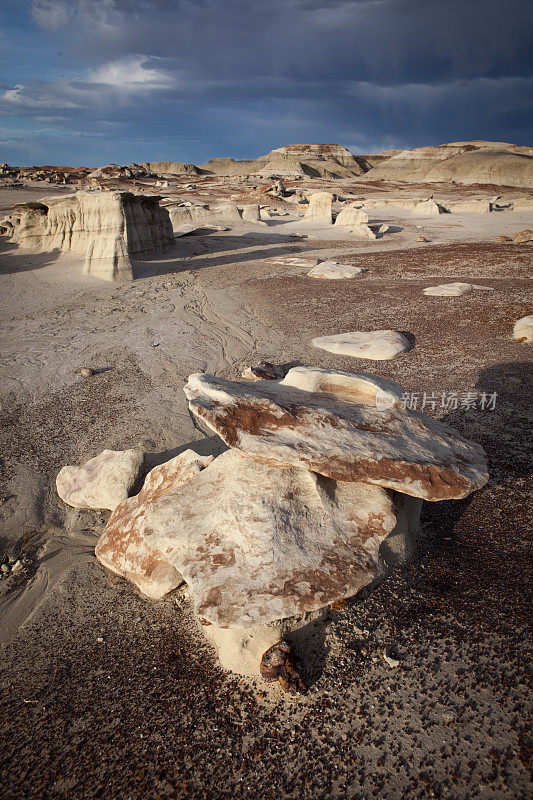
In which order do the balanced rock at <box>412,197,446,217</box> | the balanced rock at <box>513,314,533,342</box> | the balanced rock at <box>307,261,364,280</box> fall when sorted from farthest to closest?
the balanced rock at <box>412,197,446,217</box>, the balanced rock at <box>307,261,364,280</box>, the balanced rock at <box>513,314,533,342</box>

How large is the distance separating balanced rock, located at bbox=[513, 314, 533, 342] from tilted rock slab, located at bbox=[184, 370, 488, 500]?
3590mm

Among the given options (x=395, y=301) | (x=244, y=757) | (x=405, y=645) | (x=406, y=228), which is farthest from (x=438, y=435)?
(x=406, y=228)

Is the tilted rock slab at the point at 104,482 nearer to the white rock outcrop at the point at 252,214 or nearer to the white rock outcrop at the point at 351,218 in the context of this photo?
the white rock outcrop at the point at 351,218

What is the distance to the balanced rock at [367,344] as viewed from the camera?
501 centimetres

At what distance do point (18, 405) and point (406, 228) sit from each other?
14975mm

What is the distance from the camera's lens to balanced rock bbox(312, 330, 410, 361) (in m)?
5.01

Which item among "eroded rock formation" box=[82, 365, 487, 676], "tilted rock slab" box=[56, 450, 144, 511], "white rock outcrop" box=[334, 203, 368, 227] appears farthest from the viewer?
"white rock outcrop" box=[334, 203, 368, 227]

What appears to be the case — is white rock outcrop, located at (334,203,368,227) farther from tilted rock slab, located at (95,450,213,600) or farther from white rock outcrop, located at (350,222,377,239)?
tilted rock slab, located at (95,450,213,600)

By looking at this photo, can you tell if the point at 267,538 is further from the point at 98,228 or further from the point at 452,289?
the point at 98,228

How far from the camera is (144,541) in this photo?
2.14 metres

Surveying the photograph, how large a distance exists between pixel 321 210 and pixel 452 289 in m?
11.7

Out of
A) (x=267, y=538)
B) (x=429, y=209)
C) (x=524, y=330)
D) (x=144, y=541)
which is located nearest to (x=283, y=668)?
(x=267, y=538)

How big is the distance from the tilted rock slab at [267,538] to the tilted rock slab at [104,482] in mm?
722

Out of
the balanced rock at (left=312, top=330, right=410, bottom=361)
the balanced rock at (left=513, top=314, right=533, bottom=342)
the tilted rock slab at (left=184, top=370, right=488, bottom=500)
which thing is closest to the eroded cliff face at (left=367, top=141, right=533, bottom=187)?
the balanced rock at (left=513, top=314, right=533, bottom=342)
